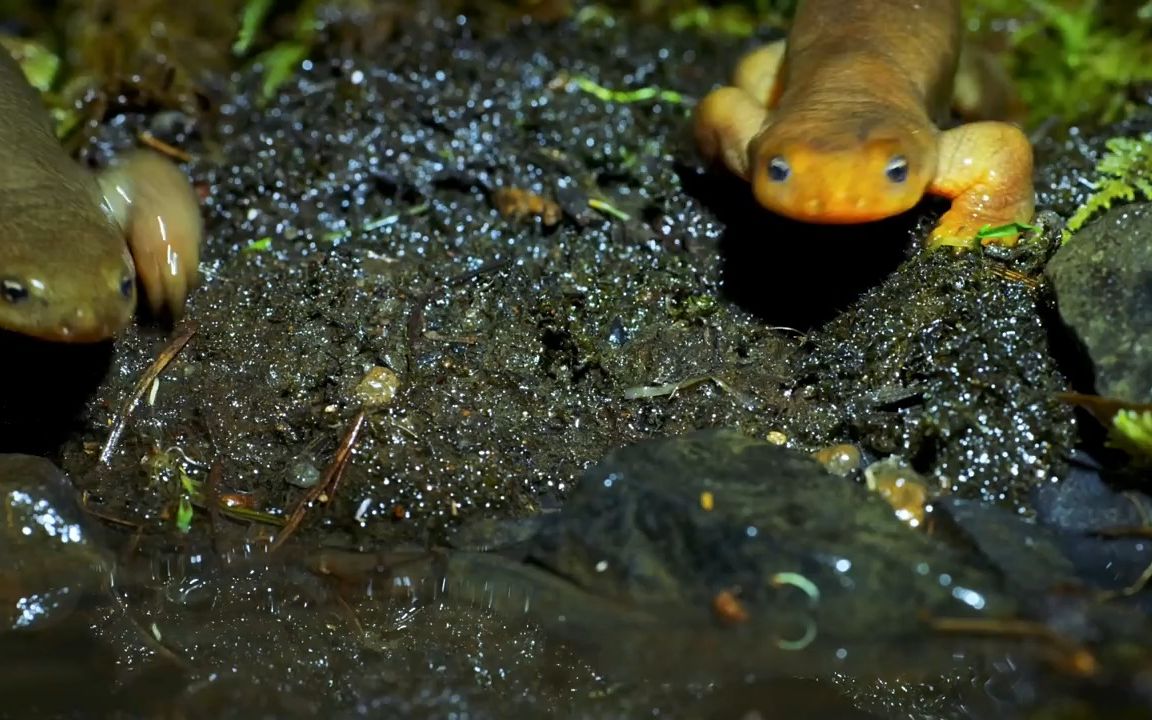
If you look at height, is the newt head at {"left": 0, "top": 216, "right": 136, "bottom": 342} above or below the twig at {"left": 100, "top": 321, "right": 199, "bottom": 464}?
above

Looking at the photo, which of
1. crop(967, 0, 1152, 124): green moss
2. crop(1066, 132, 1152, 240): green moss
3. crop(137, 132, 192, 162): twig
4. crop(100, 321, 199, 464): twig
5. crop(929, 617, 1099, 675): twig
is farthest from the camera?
crop(967, 0, 1152, 124): green moss

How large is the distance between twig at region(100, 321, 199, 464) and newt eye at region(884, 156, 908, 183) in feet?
10.3

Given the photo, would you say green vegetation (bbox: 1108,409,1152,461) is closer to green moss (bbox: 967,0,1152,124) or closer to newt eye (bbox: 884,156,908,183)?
newt eye (bbox: 884,156,908,183)

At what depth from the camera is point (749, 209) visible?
4992 millimetres

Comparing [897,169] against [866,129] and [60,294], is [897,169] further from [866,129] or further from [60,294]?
[60,294]

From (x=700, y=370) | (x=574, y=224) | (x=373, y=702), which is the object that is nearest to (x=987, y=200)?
(x=700, y=370)

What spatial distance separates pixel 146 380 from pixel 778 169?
2.88 metres

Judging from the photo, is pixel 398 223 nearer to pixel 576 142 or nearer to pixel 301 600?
pixel 576 142

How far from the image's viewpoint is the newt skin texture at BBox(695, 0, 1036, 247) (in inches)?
157

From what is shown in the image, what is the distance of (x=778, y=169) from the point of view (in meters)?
4.06

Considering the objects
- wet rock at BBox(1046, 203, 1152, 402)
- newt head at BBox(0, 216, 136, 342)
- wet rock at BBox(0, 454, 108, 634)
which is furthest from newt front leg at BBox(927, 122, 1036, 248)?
wet rock at BBox(0, 454, 108, 634)

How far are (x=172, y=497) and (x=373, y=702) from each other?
149 centimetres

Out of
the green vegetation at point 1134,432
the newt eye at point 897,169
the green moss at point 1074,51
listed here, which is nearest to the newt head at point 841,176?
the newt eye at point 897,169

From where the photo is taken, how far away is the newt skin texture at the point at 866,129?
157 inches
